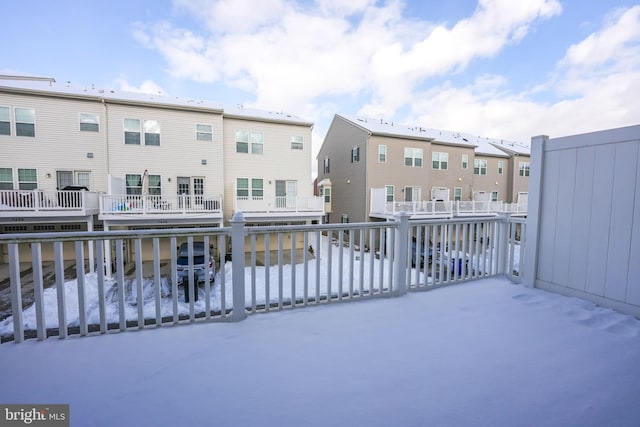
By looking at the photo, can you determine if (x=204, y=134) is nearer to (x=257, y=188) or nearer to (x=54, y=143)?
(x=257, y=188)

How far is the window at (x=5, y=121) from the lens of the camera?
10.5m

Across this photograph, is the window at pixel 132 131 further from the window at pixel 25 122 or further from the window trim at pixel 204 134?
the window at pixel 25 122

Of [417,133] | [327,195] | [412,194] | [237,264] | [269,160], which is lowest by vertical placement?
[237,264]

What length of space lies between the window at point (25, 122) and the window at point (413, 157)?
17.8 m

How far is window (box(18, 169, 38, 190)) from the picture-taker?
10.8m

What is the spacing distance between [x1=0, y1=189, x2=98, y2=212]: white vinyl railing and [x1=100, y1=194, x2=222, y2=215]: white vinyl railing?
0.98 m

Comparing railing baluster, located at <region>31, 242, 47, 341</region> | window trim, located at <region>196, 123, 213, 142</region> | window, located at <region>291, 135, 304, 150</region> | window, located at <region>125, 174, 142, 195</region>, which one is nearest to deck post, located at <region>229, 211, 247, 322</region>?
railing baluster, located at <region>31, 242, 47, 341</region>

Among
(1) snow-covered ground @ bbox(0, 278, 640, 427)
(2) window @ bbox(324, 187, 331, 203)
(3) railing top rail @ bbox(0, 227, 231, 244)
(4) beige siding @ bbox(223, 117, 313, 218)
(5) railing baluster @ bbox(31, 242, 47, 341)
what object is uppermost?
(4) beige siding @ bbox(223, 117, 313, 218)

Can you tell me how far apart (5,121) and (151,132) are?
199 inches

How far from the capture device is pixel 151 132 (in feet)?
39.3

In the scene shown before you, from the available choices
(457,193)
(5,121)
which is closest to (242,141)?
(5,121)

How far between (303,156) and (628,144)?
496 inches

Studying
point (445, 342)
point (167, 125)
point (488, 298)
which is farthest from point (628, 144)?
point (167, 125)

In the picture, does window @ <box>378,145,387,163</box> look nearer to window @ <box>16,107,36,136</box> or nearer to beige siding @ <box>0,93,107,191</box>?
beige siding @ <box>0,93,107,191</box>
